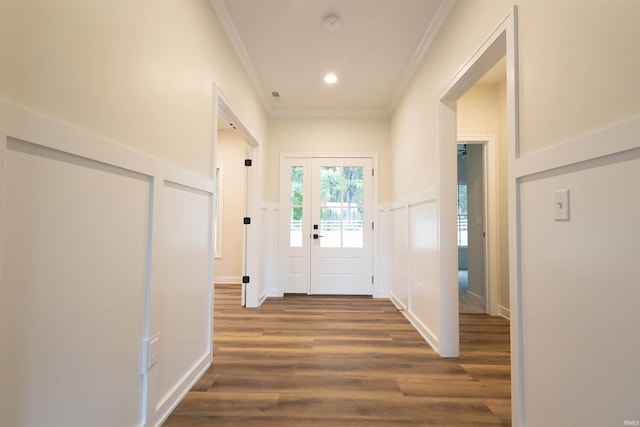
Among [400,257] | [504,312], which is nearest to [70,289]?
[400,257]

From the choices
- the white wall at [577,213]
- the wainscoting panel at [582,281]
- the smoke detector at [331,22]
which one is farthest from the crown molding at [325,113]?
the wainscoting panel at [582,281]

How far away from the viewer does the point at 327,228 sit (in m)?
4.01

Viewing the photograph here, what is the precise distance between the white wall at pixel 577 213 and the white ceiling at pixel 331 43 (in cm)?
94

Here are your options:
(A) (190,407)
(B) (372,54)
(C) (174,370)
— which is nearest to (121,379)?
(C) (174,370)

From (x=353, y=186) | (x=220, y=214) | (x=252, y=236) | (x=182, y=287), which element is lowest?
(x=182, y=287)

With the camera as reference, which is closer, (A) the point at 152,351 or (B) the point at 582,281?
(B) the point at 582,281

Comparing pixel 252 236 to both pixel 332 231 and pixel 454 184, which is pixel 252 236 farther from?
pixel 454 184

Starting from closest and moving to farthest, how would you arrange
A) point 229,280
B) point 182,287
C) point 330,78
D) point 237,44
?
point 182,287, point 237,44, point 330,78, point 229,280

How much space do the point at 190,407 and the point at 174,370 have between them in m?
0.22

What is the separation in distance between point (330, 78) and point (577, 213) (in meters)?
2.68

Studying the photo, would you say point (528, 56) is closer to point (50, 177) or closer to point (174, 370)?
point (50, 177)

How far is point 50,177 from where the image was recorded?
0.84m

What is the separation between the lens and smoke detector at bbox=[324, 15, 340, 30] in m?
2.15

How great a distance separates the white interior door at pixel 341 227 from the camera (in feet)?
13.1
